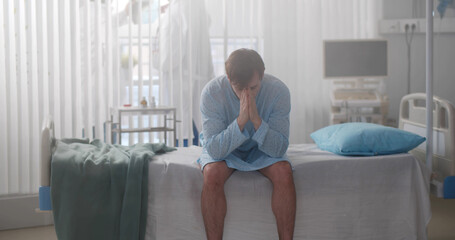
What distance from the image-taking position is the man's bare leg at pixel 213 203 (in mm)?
2029

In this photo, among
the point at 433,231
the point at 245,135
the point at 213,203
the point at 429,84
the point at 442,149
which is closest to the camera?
the point at 213,203

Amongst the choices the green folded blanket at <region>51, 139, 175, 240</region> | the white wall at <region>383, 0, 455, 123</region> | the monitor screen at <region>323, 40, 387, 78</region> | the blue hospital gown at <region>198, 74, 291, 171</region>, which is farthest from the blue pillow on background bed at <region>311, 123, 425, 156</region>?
the white wall at <region>383, 0, 455, 123</region>

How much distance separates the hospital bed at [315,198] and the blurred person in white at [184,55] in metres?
1.26

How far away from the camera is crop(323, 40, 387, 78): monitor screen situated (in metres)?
3.67

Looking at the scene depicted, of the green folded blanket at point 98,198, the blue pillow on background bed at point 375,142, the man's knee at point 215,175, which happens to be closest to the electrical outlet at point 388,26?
the blue pillow on background bed at point 375,142

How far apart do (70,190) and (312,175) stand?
1119 millimetres

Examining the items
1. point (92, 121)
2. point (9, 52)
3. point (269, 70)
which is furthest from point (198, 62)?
point (9, 52)

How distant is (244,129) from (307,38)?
1915 millimetres

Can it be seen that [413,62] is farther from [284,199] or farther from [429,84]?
[284,199]

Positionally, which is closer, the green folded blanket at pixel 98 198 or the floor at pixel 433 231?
the green folded blanket at pixel 98 198

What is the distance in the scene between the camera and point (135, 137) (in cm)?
371

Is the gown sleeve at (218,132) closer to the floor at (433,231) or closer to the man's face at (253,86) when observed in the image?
the man's face at (253,86)

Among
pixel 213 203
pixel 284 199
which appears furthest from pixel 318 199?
pixel 213 203

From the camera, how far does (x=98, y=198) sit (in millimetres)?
2100
